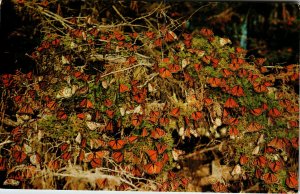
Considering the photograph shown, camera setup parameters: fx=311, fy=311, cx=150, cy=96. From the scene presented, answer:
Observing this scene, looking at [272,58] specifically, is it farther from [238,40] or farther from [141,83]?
[141,83]

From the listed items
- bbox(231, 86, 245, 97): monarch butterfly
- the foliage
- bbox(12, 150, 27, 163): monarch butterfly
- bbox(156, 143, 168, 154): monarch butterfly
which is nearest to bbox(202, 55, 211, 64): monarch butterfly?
the foliage

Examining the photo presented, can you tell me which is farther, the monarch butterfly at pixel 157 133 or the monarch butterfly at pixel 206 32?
the monarch butterfly at pixel 206 32

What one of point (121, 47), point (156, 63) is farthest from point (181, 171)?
point (121, 47)

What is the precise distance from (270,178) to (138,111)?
31.5 inches

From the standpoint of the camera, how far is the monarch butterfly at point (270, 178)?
5.50 feet

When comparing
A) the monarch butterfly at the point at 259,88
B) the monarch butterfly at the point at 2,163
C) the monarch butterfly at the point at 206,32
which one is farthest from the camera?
the monarch butterfly at the point at 206,32

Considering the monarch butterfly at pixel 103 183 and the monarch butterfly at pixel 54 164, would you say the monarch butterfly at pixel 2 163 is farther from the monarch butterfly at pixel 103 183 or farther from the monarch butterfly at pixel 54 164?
the monarch butterfly at pixel 103 183

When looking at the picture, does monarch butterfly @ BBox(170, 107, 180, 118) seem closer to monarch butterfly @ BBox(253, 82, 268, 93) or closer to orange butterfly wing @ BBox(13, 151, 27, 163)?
monarch butterfly @ BBox(253, 82, 268, 93)

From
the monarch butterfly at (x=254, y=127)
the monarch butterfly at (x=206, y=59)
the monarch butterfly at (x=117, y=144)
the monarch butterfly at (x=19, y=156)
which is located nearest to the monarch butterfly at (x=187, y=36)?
the monarch butterfly at (x=206, y=59)

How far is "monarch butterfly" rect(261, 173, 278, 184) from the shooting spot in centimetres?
168

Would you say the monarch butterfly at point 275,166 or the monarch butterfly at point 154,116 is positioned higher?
the monarch butterfly at point 154,116

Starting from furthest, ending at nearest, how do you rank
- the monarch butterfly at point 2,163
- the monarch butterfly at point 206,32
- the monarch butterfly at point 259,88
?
1. the monarch butterfly at point 206,32
2. the monarch butterfly at point 259,88
3. the monarch butterfly at point 2,163

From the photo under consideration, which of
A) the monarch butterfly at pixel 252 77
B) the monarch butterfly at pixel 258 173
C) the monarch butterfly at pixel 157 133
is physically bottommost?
the monarch butterfly at pixel 258 173

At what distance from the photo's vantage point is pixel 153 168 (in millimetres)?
1666
